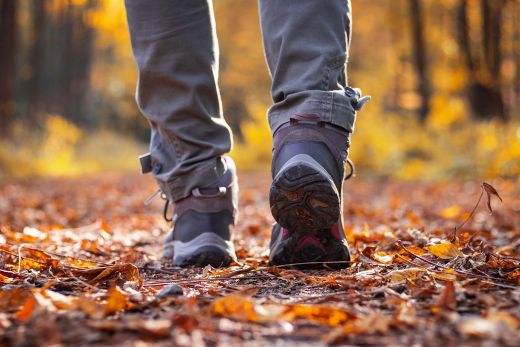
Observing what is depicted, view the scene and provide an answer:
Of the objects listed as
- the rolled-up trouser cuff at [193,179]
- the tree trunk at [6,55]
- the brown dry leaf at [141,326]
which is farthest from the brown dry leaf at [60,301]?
the tree trunk at [6,55]

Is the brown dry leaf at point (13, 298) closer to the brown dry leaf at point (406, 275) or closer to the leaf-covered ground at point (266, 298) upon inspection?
the leaf-covered ground at point (266, 298)

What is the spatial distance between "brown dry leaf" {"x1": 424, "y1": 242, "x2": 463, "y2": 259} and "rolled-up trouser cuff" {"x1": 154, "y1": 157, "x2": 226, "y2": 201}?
2.30ft

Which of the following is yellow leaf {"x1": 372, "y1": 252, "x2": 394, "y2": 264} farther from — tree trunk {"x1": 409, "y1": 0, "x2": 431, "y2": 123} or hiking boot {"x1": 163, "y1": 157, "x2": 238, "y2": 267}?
tree trunk {"x1": 409, "y1": 0, "x2": 431, "y2": 123}

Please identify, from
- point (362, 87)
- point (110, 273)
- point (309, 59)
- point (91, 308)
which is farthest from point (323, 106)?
point (362, 87)

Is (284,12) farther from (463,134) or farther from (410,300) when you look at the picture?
(463,134)

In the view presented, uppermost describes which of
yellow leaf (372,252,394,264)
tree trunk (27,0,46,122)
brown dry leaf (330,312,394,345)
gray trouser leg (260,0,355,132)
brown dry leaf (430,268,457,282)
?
tree trunk (27,0,46,122)

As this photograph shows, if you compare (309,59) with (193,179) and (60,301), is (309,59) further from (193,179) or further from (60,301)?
(60,301)

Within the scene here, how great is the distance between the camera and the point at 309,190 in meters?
1.42

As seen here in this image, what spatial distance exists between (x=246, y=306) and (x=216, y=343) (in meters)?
0.15

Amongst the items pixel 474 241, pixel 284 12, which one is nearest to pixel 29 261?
pixel 284 12

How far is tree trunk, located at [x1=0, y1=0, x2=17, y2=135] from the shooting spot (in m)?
10.1

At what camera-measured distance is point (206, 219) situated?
6.05 feet

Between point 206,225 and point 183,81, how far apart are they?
45 cm

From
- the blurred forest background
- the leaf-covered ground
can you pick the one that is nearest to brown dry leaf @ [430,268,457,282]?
the leaf-covered ground
